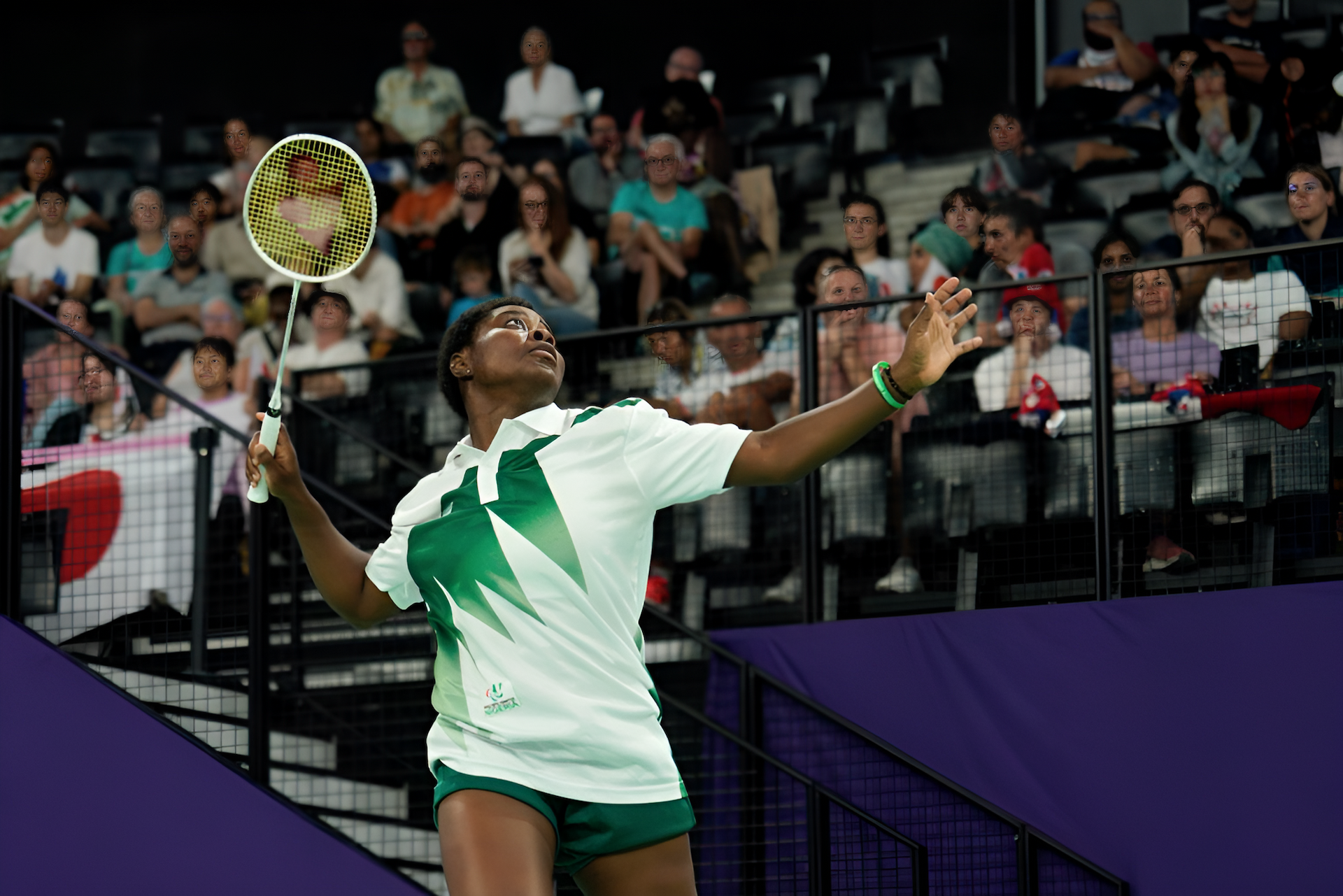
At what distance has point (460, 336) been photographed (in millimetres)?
3828

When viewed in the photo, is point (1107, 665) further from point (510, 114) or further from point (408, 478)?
point (510, 114)

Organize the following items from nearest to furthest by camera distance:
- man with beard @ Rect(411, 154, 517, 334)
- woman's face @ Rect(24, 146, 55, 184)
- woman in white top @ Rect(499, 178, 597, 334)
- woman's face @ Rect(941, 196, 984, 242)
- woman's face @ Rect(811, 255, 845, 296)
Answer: woman's face @ Rect(811, 255, 845, 296)
woman's face @ Rect(941, 196, 984, 242)
woman in white top @ Rect(499, 178, 597, 334)
man with beard @ Rect(411, 154, 517, 334)
woman's face @ Rect(24, 146, 55, 184)

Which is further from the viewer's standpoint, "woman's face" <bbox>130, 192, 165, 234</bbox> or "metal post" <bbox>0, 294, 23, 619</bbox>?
"woman's face" <bbox>130, 192, 165, 234</bbox>

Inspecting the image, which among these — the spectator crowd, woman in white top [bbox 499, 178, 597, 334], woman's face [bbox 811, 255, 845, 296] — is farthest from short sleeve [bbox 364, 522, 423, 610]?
woman in white top [bbox 499, 178, 597, 334]

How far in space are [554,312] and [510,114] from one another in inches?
88.9

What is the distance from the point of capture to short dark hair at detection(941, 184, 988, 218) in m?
8.28

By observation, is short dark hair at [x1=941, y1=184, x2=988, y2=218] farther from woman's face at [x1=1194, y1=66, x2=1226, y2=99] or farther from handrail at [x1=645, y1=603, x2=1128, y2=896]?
handrail at [x1=645, y1=603, x2=1128, y2=896]

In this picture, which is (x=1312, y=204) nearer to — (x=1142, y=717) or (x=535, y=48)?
(x=1142, y=717)

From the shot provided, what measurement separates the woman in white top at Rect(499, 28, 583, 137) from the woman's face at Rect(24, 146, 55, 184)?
110 inches

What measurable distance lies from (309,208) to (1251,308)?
3.44 m

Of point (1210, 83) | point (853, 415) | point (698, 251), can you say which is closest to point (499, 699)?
point (853, 415)

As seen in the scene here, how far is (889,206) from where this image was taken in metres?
10.1

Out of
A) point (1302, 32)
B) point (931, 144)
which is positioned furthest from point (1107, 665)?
point (931, 144)

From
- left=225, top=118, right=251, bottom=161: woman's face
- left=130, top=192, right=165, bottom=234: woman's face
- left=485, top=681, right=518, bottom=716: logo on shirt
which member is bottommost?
left=485, top=681, right=518, bottom=716: logo on shirt
